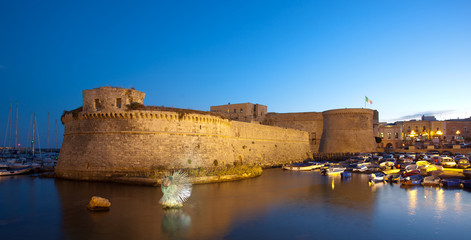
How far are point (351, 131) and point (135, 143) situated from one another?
31.8 meters

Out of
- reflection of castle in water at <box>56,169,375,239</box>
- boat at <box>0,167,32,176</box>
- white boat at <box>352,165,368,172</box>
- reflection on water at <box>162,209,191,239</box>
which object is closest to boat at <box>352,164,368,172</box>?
white boat at <box>352,165,368,172</box>

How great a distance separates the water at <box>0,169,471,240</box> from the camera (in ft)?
30.3

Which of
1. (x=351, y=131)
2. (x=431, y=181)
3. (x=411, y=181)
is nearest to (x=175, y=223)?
(x=411, y=181)

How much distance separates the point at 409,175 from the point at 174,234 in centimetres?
1757

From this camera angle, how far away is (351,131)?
42094 mm

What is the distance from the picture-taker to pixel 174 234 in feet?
29.3

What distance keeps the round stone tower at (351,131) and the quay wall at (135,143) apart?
25192 millimetres

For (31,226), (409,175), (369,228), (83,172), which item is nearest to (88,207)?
(31,226)

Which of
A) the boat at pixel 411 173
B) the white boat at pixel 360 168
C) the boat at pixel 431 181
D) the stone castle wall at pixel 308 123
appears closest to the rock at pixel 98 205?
the boat at pixel 431 181

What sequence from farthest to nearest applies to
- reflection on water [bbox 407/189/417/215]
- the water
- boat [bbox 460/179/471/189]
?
boat [bbox 460/179/471/189]
reflection on water [bbox 407/189/417/215]
the water

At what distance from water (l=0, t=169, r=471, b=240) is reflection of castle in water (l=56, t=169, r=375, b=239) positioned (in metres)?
0.03

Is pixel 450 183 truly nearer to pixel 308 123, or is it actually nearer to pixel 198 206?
pixel 198 206

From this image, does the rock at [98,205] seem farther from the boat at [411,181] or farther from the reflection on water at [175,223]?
the boat at [411,181]

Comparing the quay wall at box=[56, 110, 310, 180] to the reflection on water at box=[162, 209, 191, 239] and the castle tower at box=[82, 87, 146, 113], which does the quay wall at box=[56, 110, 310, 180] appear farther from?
the reflection on water at box=[162, 209, 191, 239]
